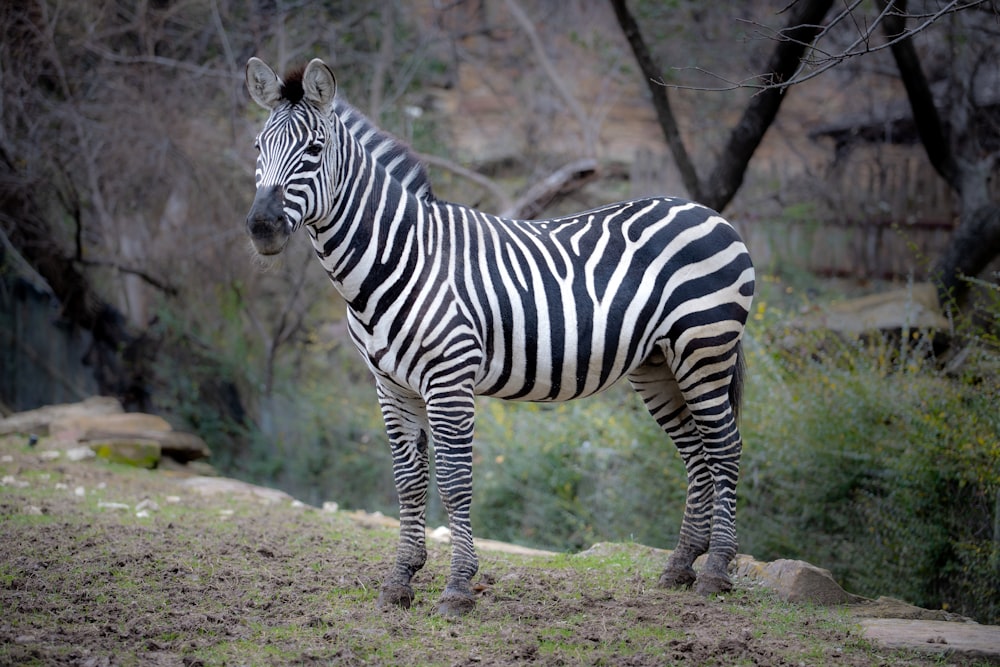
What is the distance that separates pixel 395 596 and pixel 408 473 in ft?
2.25

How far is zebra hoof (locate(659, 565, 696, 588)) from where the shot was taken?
539cm

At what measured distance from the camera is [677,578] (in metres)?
5.40

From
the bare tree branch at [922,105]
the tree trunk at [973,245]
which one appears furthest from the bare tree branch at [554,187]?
the tree trunk at [973,245]

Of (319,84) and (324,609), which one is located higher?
(319,84)

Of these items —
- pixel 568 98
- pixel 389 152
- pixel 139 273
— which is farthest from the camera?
pixel 568 98

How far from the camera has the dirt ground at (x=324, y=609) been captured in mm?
4082

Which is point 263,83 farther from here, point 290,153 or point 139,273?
point 139,273

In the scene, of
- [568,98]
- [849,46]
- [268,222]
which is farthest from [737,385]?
[568,98]

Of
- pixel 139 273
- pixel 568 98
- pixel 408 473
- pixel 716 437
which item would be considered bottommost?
pixel 408 473

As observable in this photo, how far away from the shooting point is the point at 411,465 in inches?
200

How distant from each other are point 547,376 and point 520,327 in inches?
13.0

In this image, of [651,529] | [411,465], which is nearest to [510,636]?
[411,465]

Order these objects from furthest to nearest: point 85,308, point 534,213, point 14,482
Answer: point 85,308 < point 534,213 < point 14,482

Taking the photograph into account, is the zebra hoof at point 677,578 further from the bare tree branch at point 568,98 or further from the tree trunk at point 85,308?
the tree trunk at point 85,308
